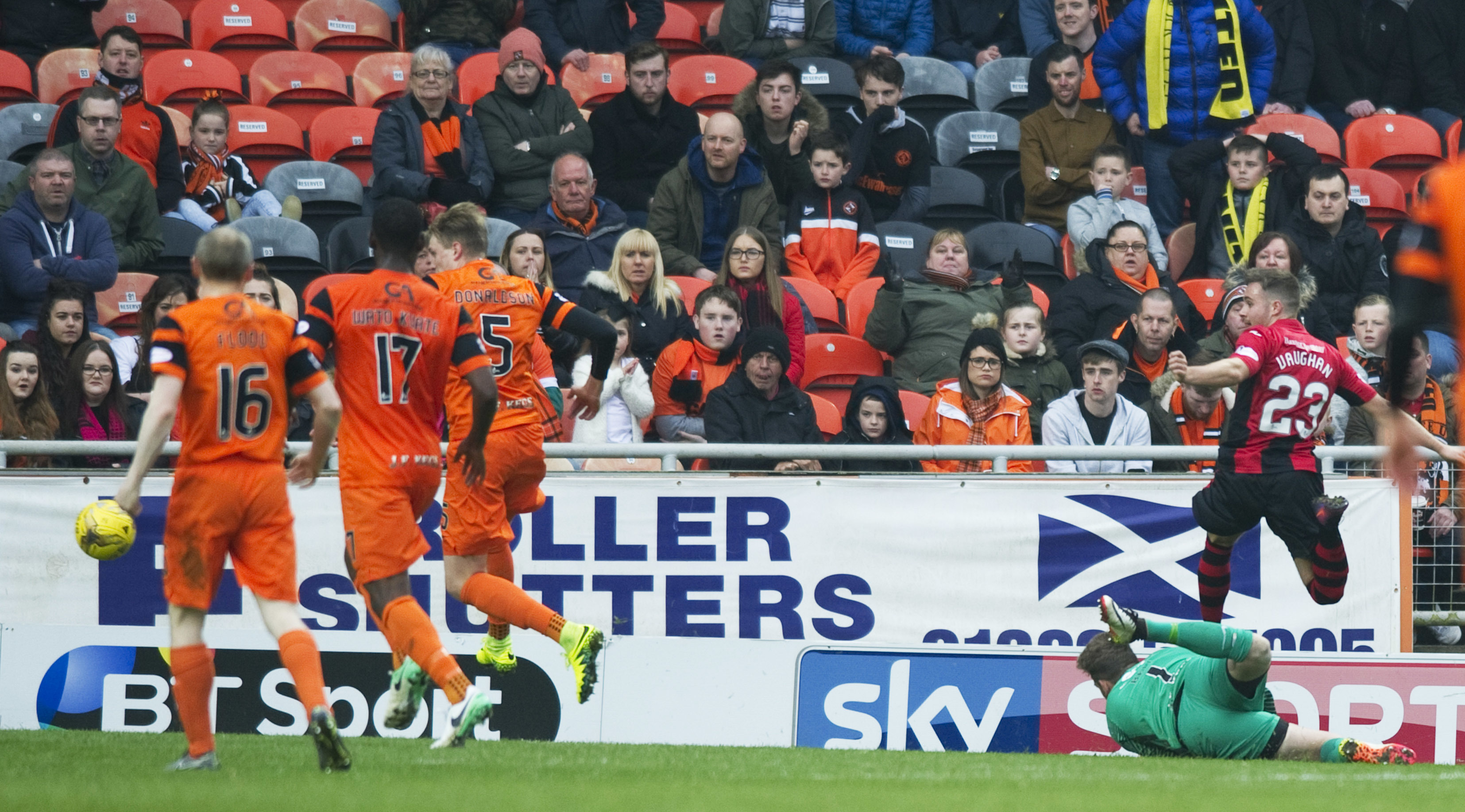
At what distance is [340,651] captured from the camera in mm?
9406

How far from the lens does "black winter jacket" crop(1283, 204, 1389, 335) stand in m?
12.1

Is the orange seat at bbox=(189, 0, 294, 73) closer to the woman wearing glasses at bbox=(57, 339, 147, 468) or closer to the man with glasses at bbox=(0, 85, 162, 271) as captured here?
the man with glasses at bbox=(0, 85, 162, 271)

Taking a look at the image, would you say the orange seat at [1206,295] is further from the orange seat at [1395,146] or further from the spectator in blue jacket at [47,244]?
the spectator in blue jacket at [47,244]

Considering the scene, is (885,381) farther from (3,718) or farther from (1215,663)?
(3,718)

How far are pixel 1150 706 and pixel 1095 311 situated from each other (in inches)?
170

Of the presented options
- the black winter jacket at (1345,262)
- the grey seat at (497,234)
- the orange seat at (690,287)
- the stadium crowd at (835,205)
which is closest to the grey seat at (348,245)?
the stadium crowd at (835,205)

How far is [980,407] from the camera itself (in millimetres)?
10320

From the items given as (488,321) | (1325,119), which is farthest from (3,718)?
(1325,119)

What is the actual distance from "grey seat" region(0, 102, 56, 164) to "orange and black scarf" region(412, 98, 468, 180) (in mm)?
3169

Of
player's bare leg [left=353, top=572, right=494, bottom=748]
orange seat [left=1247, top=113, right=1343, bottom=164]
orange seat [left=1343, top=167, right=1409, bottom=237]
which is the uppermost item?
orange seat [left=1247, top=113, right=1343, bottom=164]

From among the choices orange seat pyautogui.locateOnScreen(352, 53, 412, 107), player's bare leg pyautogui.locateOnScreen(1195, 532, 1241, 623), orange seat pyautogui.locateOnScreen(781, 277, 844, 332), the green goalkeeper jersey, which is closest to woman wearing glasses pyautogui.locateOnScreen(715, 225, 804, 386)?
orange seat pyautogui.locateOnScreen(781, 277, 844, 332)

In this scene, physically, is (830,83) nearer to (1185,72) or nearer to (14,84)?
(1185,72)

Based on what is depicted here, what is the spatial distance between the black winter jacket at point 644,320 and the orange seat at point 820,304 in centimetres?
128

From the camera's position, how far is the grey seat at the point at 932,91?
14711mm
